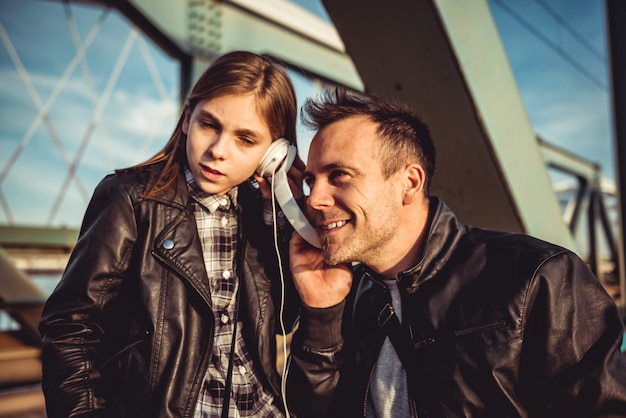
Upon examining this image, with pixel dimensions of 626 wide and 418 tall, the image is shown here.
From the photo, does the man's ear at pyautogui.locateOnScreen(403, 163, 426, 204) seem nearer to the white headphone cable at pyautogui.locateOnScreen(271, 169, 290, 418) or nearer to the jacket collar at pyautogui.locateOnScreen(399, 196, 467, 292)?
the jacket collar at pyautogui.locateOnScreen(399, 196, 467, 292)

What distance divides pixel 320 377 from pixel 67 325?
88cm

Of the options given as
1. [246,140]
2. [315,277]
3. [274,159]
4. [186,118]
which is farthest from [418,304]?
[186,118]

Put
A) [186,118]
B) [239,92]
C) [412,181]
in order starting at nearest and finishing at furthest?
[239,92] < [186,118] < [412,181]

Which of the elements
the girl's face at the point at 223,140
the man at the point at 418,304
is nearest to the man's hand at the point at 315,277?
the man at the point at 418,304

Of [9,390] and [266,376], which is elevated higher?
[266,376]

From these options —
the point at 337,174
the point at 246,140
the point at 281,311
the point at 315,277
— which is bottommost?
the point at 281,311

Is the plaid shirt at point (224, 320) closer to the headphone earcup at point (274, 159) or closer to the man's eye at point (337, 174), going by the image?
the headphone earcup at point (274, 159)

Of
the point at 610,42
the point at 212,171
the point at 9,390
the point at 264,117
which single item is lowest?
the point at 9,390

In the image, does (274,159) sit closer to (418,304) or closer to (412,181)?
(412,181)

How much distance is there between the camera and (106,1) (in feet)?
→ 13.6

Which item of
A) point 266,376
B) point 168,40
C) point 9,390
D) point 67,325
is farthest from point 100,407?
A: point 168,40

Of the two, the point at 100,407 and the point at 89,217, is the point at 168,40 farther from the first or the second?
the point at 100,407

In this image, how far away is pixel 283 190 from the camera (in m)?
1.81

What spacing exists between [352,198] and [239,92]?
22.9 inches
